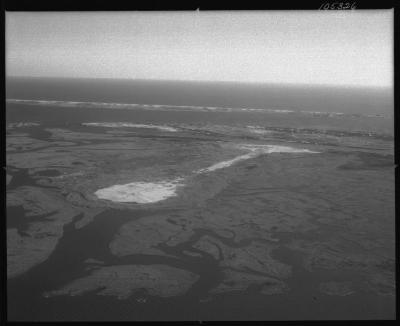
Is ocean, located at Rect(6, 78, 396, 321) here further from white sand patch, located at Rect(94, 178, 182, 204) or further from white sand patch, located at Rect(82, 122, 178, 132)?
white sand patch, located at Rect(82, 122, 178, 132)

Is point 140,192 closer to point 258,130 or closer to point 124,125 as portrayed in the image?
point 124,125

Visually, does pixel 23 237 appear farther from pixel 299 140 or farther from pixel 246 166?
pixel 299 140

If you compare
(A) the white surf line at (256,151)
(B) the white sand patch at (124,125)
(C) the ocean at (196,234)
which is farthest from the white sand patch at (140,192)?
(B) the white sand patch at (124,125)

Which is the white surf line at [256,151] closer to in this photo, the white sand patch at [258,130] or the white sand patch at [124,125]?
A: the white sand patch at [258,130]

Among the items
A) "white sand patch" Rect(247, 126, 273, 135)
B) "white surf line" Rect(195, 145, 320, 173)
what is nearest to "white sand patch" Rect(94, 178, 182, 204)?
"white surf line" Rect(195, 145, 320, 173)
